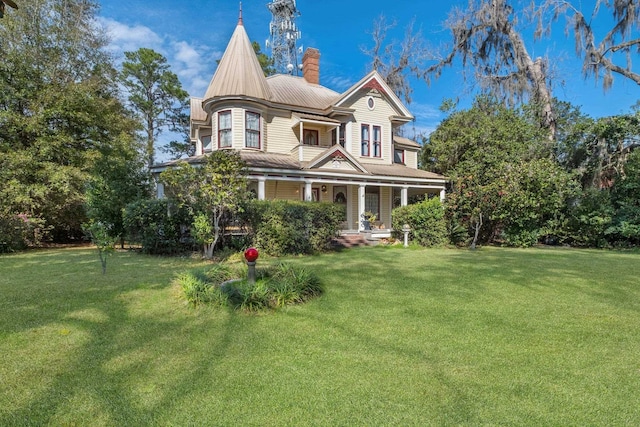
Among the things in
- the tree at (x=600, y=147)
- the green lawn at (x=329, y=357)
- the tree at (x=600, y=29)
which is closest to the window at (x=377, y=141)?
the tree at (x=600, y=147)

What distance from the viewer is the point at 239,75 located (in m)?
15.8

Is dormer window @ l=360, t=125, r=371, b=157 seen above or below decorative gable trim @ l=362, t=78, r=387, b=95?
below

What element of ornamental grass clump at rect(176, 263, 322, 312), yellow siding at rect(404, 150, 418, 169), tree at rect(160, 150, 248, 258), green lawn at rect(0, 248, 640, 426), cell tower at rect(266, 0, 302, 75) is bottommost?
green lawn at rect(0, 248, 640, 426)

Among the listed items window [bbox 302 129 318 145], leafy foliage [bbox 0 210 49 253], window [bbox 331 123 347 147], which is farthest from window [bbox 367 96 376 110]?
leafy foliage [bbox 0 210 49 253]

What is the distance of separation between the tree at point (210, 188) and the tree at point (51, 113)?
7.66 m

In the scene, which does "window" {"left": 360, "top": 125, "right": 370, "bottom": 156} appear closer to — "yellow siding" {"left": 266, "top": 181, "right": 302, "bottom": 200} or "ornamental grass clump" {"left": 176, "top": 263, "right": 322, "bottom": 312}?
"yellow siding" {"left": 266, "top": 181, "right": 302, "bottom": 200}

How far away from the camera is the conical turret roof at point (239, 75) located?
51.1 ft

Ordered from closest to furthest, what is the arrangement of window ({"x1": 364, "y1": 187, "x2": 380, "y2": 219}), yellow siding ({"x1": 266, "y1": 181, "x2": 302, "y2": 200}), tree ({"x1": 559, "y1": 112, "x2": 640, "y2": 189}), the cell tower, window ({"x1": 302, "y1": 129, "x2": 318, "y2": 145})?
1. tree ({"x1": 559, "y1": 112, "x2": 640, "y2": 189})
2. yellow siding ({"x1": 266, "y1": 181, "x2": 302, "y2": 200})
3. window ({"x1": 302, "y1": 129, "x2": 318, "y2": 145})
4. window ({"x1": 364, "y1": 187, "x2": 380, "y2": 219})
5. the cell tower

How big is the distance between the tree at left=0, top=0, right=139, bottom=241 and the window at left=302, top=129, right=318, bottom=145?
981 centimetres

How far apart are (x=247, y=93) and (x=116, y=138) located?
7.71 meters

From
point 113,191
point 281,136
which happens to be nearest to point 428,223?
point 281,136

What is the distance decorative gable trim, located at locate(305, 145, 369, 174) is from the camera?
50.3 feet

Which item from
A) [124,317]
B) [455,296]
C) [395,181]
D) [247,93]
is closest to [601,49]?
[395,181]

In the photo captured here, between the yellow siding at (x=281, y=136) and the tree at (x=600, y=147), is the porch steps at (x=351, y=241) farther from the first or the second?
the tree at (x=600, y=147)
